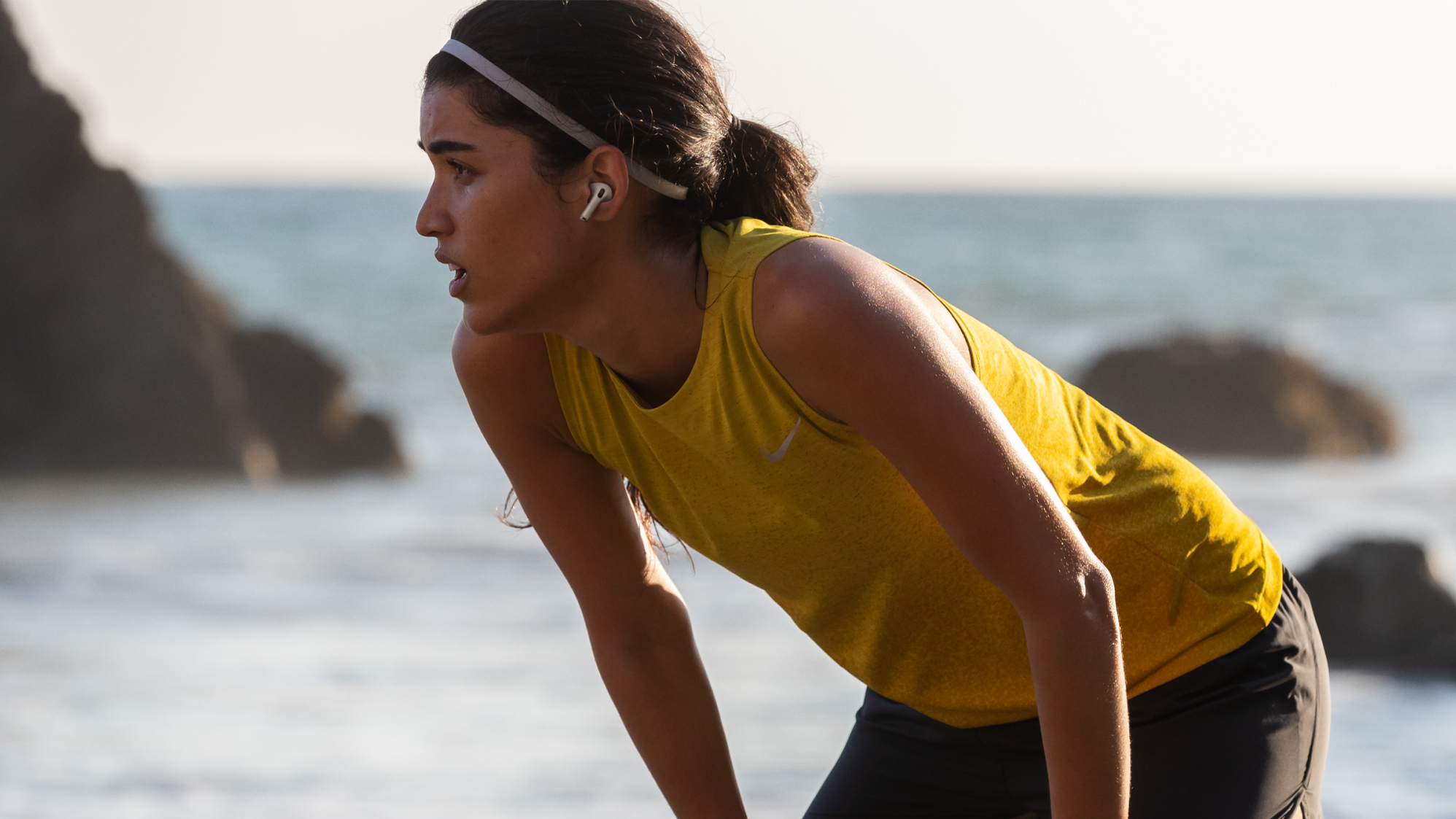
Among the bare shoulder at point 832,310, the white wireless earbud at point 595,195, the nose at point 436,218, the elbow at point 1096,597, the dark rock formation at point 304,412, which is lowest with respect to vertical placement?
the elbow at point 1096,597

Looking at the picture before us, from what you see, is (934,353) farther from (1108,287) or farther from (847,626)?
(1108,287)

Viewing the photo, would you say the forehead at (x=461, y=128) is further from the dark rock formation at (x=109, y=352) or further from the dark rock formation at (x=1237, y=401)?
the dark rock formation at (x=1237, y=401)

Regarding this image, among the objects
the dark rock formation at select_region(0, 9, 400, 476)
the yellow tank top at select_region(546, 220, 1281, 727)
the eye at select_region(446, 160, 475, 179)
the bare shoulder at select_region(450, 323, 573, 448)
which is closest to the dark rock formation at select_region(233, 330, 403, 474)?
the dark rock formation at select_region(0, 9, 400, 476)

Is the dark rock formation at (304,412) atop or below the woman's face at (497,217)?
atop

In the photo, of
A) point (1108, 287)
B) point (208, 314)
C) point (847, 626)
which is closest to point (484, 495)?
point (208, 314)

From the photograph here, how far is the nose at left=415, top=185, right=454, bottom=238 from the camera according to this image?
1.65 meters

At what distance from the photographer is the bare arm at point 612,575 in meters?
1.89

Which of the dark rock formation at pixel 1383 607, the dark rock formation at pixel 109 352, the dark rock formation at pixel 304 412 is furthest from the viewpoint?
the dark rock formation at pixel 304 412

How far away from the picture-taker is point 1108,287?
2566 centimetres

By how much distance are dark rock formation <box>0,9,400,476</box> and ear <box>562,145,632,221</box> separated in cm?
898

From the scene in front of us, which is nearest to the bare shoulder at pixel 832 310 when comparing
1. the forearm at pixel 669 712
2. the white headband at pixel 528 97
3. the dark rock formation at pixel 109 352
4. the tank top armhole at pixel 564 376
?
the white headband at pixel 528 97

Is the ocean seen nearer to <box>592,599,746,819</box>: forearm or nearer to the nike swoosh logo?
<box>592,599,746,819</box>: forearm

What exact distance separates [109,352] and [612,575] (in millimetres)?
9588

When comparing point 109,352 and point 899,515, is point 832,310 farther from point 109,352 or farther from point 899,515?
point 109,352
